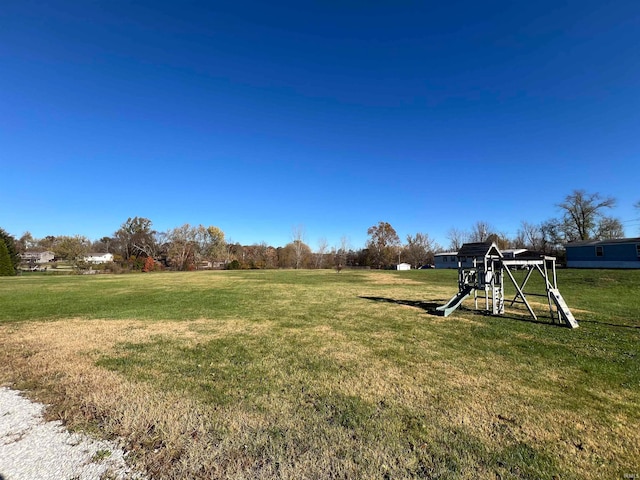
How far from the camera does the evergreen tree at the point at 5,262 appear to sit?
3158 centimetres

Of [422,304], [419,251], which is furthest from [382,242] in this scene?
[422,304]

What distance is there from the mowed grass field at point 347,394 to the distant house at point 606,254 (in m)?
30.0

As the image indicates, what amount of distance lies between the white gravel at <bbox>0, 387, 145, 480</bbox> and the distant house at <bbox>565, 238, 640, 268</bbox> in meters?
41.0

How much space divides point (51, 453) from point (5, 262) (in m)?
43.6

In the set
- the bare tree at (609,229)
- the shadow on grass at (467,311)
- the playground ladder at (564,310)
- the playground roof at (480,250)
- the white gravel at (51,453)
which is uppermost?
the bare tree at (609,229)

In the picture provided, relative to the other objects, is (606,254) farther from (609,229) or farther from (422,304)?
(422,304)

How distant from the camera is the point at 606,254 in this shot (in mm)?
30594

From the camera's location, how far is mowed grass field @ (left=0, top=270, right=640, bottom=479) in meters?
2.50

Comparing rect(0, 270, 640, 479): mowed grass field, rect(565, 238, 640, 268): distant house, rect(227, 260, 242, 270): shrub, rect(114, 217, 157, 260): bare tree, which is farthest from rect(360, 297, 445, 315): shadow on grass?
rect(114, 217, 157, 260): bare tree

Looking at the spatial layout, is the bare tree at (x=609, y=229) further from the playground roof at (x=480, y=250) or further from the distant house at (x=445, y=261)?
the playground roof at (x=480, y=250)

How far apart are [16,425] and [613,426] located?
6.29 metres

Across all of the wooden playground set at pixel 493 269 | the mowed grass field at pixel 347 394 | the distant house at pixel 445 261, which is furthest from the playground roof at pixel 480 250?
the distant house at pixel 445 261

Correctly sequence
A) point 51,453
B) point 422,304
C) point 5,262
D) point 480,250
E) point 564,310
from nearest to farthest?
point 51,453 < point 564,310 < point 480,250 < point 422,304 < point 5,262

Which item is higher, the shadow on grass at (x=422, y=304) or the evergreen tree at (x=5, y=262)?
the evergreen tree at (x=5, y=262)
